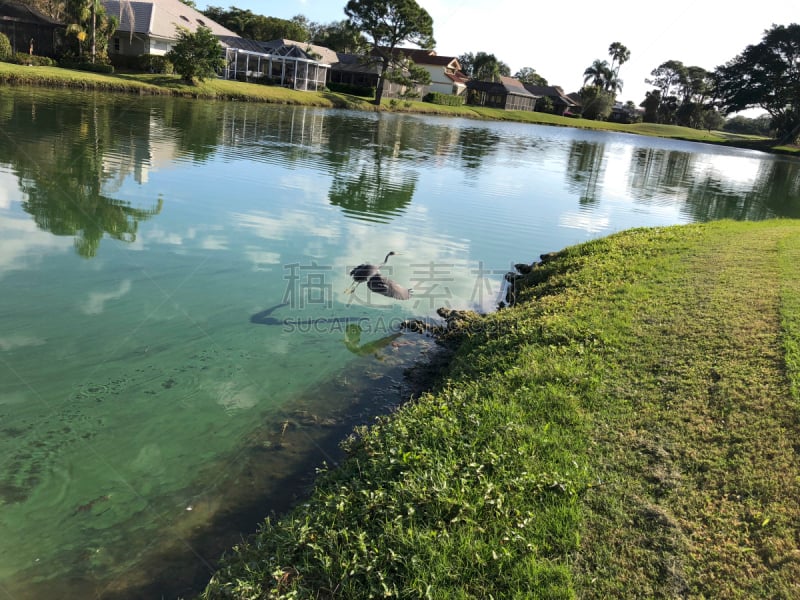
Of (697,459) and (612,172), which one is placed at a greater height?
(612,172)

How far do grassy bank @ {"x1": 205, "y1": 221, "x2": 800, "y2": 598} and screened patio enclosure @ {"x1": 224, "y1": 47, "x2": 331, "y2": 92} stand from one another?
57190 millimetres

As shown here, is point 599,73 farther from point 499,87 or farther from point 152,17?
point 152,17

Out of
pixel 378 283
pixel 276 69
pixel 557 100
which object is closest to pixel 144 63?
pixel 276 69

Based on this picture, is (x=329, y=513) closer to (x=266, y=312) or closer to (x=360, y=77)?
(x=266, y=312)

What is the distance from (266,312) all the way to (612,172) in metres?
28.1

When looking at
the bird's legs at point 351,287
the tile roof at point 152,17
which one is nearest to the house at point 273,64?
the tile roof at point 152,17

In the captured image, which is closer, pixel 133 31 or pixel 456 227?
pixel 456 227

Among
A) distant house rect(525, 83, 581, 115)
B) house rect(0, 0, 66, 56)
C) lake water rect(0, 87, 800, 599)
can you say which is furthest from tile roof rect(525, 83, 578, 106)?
lake water rect(0, 87, 800, 599)

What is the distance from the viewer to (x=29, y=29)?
4575 cm

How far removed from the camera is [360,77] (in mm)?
74312

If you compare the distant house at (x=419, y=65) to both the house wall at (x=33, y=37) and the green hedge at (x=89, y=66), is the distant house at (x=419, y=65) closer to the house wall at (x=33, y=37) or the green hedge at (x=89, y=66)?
the green hedge at (x=89, y=66)

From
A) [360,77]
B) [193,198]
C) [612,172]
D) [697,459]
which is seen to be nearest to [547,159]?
[612,172]

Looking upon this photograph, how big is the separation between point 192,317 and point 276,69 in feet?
190

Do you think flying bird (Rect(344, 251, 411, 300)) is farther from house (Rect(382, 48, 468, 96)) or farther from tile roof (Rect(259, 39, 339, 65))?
house (Rect(382, 48, 468, 96))
